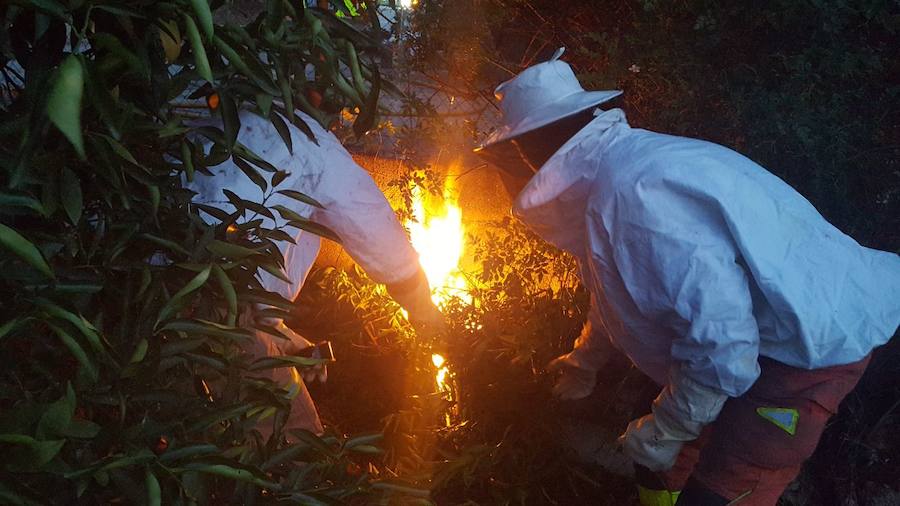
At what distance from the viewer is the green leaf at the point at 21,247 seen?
1025 millimetres

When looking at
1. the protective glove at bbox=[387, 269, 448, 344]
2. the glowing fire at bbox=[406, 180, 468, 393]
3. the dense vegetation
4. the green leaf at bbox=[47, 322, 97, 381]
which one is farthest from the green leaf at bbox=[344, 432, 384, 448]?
the glowing fire at bbox=[406, 180, 468, 393]

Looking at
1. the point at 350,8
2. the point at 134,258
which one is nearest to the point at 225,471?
the point at 134,258

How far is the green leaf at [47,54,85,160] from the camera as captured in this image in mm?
916

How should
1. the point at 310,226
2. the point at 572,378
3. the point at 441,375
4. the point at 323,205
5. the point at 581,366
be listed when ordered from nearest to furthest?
the point at 310,226 < the point at 323,205 < the point at 581,366 < the point at 572,378 < the point at 441,375

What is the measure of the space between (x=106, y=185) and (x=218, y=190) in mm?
1105

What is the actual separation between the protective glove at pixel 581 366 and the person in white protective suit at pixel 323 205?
0.76 meters

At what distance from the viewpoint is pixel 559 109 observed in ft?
8.12

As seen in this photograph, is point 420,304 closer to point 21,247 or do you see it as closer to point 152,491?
point 152,491

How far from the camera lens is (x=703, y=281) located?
2.02 meters

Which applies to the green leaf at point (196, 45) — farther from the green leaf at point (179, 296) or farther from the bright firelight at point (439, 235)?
the bright firelight at point (439, 235)

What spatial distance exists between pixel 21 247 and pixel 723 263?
1.88m

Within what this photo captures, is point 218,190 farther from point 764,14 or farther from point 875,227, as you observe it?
point 875,227

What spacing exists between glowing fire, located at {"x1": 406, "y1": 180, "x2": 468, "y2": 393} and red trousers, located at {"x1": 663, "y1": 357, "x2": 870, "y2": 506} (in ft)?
6.66

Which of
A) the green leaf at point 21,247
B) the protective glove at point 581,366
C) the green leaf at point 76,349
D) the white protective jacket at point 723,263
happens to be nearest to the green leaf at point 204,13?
the green leaf at point 21,247
